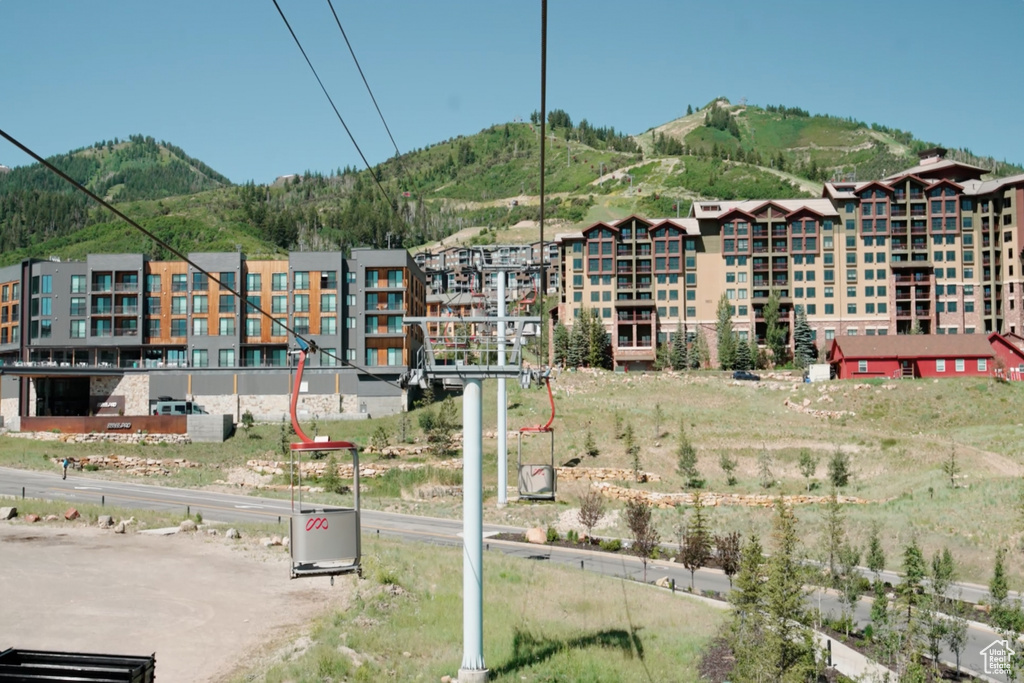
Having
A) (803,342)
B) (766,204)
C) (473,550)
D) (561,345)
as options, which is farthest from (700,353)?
(473,550)

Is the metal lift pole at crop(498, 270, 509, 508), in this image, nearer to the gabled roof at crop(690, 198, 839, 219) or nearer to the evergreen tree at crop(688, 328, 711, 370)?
the evergreen tree at crop(688, 328, 711, 370)

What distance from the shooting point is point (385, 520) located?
47.9m

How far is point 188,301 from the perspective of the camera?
9000 cm

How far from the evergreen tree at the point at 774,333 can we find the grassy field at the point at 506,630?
79.2 meters

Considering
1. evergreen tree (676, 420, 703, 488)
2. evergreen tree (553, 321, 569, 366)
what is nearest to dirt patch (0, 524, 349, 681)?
evergreen tree (676, 420, 703, 488)

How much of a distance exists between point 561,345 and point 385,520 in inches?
2366

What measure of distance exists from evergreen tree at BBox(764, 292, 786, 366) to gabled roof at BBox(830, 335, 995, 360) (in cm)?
1058

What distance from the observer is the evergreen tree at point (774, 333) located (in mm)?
105188

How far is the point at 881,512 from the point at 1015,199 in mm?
76710

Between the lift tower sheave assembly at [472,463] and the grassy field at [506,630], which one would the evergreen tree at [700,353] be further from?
the lift tower sheave assembly at [472,463]

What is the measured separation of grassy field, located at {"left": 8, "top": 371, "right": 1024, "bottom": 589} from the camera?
44.4 meters

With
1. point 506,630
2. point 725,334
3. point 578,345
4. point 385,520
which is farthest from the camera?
point 578,345

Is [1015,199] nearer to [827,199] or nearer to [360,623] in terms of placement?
[827,199]

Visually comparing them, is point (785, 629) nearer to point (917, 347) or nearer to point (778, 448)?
point (778, 448)
